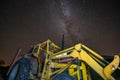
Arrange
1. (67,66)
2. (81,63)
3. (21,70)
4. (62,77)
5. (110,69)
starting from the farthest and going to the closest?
1. (21,70)
2. (81,63)
3. (67,66)
4. (62,77)
5. (110,69)

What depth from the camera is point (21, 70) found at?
281 inches

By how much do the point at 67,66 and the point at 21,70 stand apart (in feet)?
5.91

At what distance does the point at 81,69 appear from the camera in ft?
22.1

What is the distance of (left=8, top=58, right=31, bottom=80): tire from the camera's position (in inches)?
279

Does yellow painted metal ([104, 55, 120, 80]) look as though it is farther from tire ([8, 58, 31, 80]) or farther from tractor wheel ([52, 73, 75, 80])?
tire ([8, 58, 31, 80])

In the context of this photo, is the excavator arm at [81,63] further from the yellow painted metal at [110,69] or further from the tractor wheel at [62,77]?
the tractor wheel at [62,77]

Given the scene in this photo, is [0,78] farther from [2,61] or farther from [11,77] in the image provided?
[2,61]

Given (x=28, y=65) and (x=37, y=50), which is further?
(x=37, y=50)

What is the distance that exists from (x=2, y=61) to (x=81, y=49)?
6241 mm

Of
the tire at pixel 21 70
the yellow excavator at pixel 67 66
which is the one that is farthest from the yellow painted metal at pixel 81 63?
the tire at pixel 21 70

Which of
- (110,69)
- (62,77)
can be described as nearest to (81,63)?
(62,77)

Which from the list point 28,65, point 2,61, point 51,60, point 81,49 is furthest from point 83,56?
point 2,61

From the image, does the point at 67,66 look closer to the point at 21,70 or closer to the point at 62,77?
the point at 62,77

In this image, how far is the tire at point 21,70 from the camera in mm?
7078
